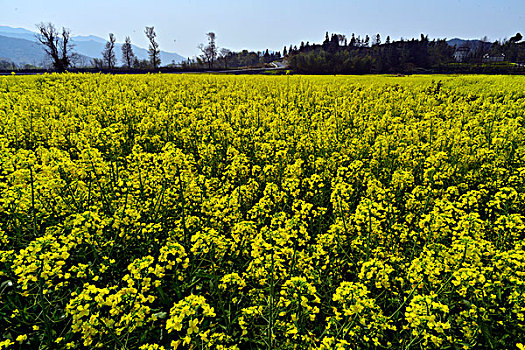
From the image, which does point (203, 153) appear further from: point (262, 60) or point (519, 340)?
point (262, 60)

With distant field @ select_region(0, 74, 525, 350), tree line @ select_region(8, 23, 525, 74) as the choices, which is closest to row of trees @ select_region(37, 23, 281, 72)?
tree line @ select_region(8, 23, 525, 74)

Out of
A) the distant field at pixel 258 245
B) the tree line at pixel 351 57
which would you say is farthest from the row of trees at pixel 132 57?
the distant field at pixel 258 245

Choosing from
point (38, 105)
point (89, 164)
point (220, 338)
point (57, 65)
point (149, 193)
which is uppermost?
point (57, 65)

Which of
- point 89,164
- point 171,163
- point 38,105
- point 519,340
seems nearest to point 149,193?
point 171,163

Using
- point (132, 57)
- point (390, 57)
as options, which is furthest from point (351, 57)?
point (132, 57)

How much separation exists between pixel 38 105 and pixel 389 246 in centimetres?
1213

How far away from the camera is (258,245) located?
9.07 ft

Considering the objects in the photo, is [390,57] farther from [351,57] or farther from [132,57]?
[132,57]

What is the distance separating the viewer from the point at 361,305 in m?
2.34

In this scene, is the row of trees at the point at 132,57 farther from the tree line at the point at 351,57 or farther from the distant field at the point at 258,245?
the distant field at the point at 258,245

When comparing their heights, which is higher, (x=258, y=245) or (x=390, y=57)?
(x=390, y=57)

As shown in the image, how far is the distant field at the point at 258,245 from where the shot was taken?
102 inches

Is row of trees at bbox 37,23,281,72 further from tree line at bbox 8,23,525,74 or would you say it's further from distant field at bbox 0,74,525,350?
distant field at bbox 0,74,525,350

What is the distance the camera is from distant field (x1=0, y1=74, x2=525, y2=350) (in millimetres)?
2592
